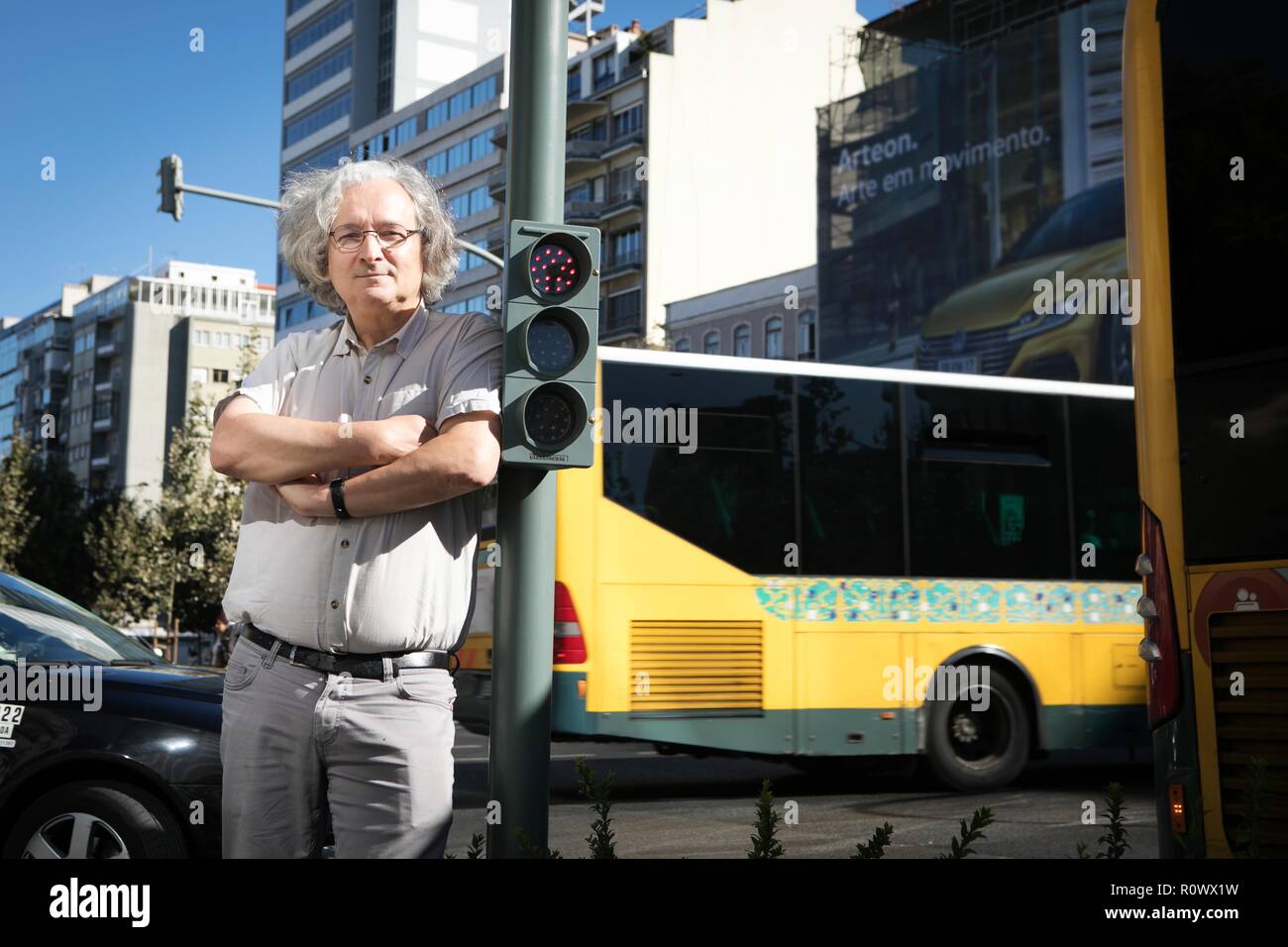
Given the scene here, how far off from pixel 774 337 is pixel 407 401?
46.9 metres

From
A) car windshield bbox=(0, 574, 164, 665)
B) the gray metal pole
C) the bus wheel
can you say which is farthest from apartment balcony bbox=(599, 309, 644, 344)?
the gray metal pole

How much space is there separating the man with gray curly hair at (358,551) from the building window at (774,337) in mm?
45773

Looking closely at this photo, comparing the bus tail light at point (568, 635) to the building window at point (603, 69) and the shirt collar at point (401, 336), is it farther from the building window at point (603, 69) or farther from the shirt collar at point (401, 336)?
the building window at point (603, 69)

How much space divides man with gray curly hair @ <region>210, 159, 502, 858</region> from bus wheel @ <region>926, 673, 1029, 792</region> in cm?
903

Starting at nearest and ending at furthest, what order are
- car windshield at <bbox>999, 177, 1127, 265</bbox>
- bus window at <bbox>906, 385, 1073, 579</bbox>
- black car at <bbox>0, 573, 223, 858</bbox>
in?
1. black car at <bbox>0, 573, 223, 858</bbox>
2. bus window at <bbox>906, 385, 1073, 579</bbox>
3. car windshield at <bbox>999, 177, 1127, 265</bbox>

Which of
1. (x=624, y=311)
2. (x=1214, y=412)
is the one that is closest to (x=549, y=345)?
(x=1214, y=412)

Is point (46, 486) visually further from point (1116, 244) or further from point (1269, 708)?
point (1269, 708)

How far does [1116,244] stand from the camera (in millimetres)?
35656

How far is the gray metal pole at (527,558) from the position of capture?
371cm

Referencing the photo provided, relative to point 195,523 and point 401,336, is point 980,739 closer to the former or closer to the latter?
point 401,336

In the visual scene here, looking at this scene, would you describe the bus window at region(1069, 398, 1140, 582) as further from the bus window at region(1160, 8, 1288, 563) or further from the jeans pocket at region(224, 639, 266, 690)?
the jeans pocket at region(224, 639, 266, 690)

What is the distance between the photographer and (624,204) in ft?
216

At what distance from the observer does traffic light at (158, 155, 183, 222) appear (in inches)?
737

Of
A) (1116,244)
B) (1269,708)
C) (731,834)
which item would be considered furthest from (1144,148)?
(1116,244)
